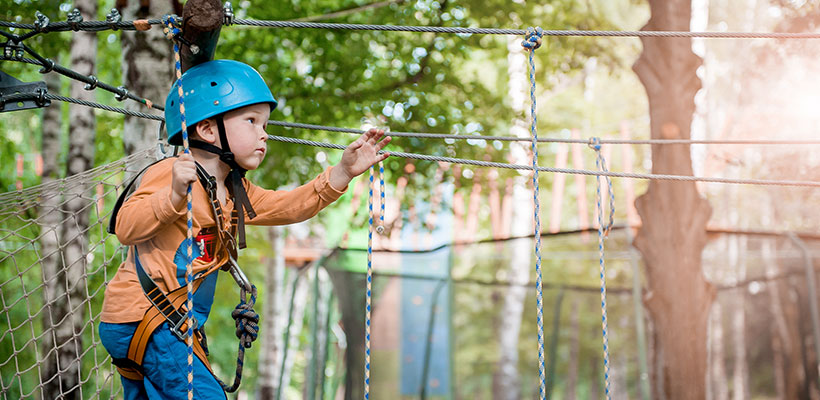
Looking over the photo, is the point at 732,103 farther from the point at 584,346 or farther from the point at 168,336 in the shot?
the point at 168,336

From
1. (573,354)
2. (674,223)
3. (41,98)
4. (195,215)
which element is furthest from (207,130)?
(573,354)

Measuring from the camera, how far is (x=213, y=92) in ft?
7.22

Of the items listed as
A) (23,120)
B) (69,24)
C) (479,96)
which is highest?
(23,120)

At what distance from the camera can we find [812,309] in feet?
20.2

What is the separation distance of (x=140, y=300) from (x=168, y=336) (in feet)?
0.43

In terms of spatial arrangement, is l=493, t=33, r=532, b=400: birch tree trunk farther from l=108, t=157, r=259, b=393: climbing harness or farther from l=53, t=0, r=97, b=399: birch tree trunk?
l=108, t=157, r=259, b=393: climbing harness

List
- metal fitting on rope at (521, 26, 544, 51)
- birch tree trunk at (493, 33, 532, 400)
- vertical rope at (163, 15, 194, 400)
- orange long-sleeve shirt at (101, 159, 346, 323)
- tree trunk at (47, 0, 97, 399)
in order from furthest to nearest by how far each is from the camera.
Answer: birch tree trunk at (493, 33, 532, 400)
tree trunk at (47, 0, 97, 399)
metal fitting on rope at (521, 26, 544, 51)
orange long-sleeve shirt at (101, 159, 346, 323)
vertical rope at (163, 15, 194, 400)

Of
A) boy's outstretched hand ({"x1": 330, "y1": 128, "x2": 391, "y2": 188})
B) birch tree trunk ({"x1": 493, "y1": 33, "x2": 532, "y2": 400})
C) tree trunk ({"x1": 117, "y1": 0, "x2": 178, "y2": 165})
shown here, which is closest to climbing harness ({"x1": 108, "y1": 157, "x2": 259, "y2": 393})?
boy's outstretched hand ({"x1": 330, "y1": 128, "x2": 391, "y2": 188})

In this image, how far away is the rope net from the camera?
3285 mm

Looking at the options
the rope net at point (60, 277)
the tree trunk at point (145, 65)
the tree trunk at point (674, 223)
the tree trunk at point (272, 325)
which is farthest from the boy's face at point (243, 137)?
the tree trunk at point (272, 325)

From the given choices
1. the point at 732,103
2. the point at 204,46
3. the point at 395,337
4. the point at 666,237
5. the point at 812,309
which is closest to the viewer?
the point at 204,46

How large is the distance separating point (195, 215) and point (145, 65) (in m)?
1.91

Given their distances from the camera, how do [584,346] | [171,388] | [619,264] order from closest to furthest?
[171,388], [584,346], [619,264]

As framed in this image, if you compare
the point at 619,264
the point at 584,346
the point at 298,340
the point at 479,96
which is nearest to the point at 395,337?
the point at 479,96
